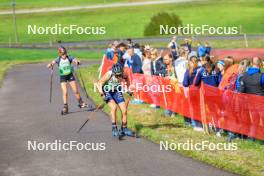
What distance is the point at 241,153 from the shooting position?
1246 centimetres

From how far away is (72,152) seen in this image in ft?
43.2

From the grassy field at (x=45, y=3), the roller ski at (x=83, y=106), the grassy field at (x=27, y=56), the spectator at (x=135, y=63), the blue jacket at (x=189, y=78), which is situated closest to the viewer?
the blue jacket at (x=189, y=78)

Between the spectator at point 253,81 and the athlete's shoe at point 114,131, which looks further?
the athlete's shoe at point 114,131

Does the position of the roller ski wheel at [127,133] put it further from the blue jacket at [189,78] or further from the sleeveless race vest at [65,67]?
the sleeveless race vest at [65,67]

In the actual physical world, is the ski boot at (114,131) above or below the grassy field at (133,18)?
below

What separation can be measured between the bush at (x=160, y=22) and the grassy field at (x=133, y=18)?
10.3 feet

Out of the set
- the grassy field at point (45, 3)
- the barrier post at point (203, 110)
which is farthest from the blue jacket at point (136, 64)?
the grassy field at point (45, 3)

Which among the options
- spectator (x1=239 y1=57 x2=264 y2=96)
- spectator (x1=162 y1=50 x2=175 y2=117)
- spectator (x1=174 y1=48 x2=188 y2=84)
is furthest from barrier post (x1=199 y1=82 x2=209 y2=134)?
spectator (x1=174 y1=48 x2=188 y2=84)

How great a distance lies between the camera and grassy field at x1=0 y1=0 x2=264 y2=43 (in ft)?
244

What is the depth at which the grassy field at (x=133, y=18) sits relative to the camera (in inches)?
2928

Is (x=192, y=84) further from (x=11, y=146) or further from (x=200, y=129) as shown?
(x=11, y=146)

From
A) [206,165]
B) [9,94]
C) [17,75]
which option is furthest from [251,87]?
[17,75]

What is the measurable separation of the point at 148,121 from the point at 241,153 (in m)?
4.60

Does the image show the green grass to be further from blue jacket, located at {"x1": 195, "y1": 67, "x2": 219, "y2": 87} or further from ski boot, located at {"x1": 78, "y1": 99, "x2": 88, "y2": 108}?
blue jacket, located at {"x1": 195, "y1": 67, "x2": 219, "y2": 87}
